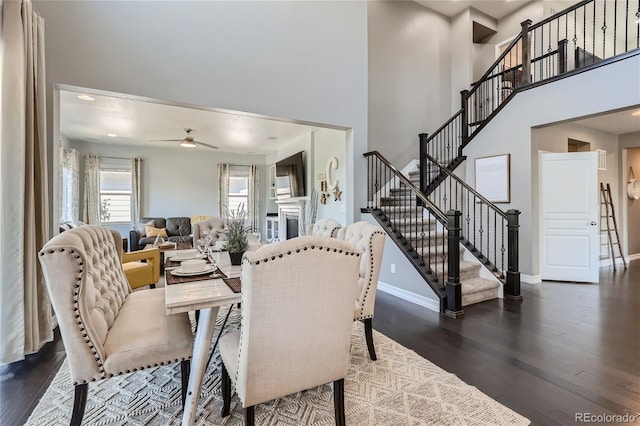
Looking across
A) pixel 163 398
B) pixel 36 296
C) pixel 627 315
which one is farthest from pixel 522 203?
pixel 36 296

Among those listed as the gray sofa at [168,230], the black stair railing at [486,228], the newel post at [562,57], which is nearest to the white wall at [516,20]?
the newel post at [562,57]

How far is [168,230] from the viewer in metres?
7.51

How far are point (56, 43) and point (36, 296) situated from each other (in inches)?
91.2

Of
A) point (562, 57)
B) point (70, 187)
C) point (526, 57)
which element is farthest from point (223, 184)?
point (562, 57)

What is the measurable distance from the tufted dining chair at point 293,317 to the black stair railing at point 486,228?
2.58 metres

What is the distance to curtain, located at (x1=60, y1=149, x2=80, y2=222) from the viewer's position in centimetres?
618

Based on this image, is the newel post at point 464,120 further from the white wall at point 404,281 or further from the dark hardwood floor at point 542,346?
the dark hardwood floor at point 542,346

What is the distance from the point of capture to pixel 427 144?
580cm

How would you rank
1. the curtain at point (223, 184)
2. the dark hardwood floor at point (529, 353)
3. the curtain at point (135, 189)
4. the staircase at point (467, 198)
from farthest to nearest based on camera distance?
the curtain at point (223, 184) → the curtain at point (135, 189) → the staircase at point (467, 198) → the dark hardwood floor at point (529, 353)

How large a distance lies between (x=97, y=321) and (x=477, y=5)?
787 centimetres

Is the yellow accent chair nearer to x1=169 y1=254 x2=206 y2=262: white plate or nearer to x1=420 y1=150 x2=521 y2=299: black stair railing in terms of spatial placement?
x1=169 y1=254 x2=206 y2=262: white plate

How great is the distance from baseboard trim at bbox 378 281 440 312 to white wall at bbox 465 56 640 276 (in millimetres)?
2199

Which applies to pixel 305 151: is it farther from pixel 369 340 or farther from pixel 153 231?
pixel 369 340

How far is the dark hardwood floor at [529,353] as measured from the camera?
1858mm
